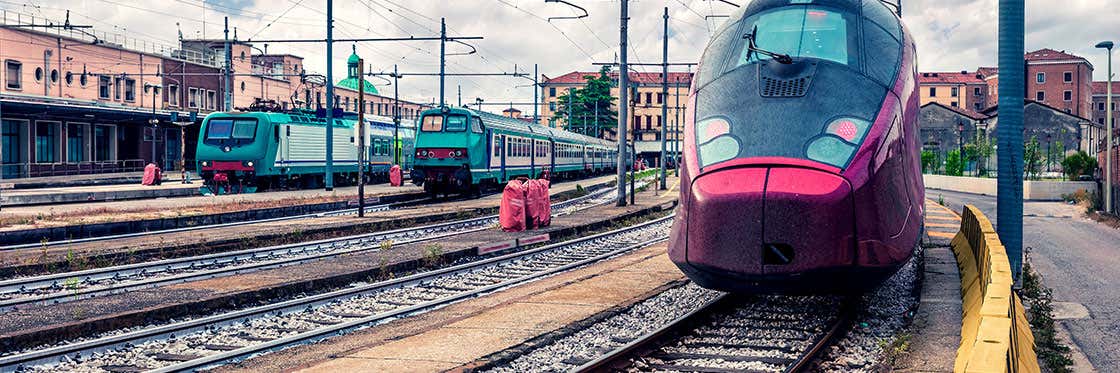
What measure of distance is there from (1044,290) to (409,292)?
7804 mm

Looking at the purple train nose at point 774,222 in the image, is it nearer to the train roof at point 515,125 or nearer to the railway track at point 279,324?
the railway track at point 279,324

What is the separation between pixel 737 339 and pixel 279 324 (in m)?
4.59

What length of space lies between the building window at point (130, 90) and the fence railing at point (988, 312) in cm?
5194

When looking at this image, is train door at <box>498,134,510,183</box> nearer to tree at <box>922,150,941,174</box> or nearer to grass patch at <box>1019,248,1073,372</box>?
grass patch at <box>1019,248,1073,372</box>

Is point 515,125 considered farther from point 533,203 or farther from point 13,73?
point 13,73

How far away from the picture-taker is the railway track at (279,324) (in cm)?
771

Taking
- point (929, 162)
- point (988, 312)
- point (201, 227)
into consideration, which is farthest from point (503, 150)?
point (929, 162)

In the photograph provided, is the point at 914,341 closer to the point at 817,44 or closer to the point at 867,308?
the point at 867,308

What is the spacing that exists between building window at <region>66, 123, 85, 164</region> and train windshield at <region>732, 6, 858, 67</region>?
45.1 meters

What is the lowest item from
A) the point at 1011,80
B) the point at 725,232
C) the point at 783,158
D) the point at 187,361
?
the point at 187,361

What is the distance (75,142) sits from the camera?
46938 mm

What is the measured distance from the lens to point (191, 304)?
32.4 feet

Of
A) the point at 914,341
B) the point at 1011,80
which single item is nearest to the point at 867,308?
the point at 914,341

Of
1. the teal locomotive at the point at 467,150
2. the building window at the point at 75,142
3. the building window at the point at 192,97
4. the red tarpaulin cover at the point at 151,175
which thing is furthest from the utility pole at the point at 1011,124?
the building window at the point at 192,97
